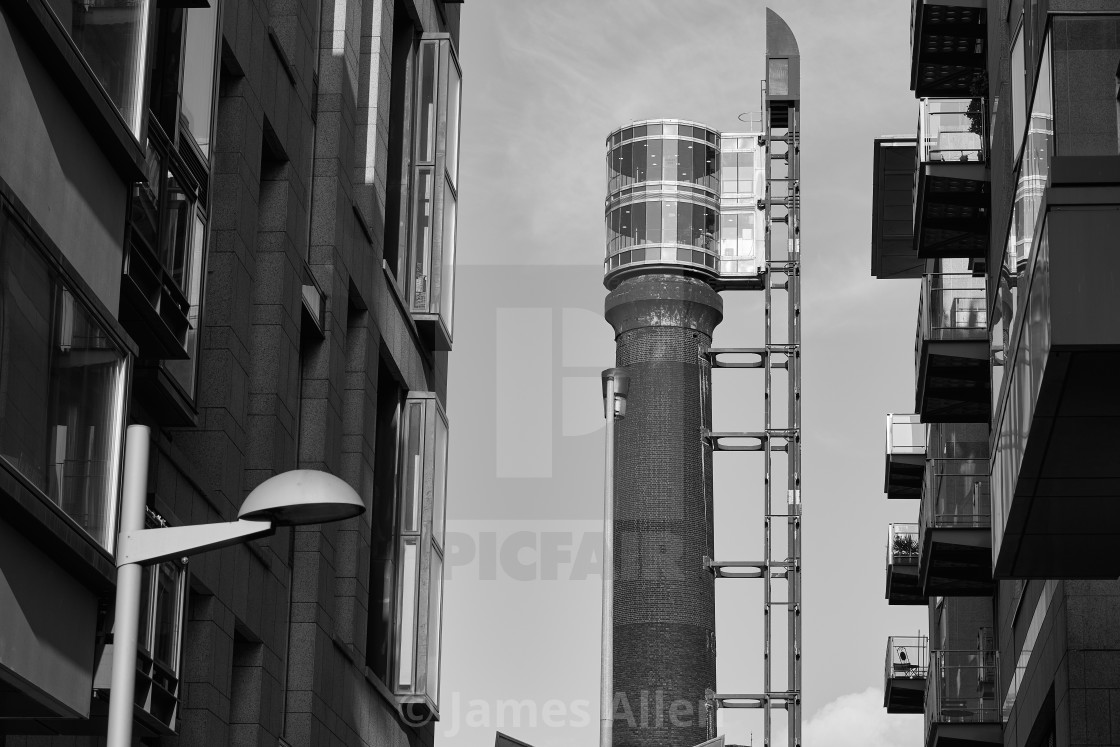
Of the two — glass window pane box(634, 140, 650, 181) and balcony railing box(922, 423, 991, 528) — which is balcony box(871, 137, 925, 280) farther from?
glass window pane box(634, 140, 650, 181)

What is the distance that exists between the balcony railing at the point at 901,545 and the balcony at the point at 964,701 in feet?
30.4

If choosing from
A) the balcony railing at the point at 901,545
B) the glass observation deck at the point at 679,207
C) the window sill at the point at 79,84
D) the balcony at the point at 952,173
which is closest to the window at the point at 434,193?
the balcony at the point at 952,173

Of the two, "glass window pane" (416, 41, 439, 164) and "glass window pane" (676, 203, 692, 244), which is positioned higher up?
"glass window pane" (676, 203, 692, 244)

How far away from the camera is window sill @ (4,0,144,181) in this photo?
34.6ft

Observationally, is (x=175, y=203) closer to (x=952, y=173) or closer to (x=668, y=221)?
(x=952, y=173)

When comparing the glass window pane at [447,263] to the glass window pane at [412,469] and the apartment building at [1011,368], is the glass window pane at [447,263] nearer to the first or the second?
the glass window pane at [412,469]

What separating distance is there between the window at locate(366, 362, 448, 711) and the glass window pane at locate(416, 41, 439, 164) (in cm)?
395

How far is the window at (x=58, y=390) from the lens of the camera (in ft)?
33.2

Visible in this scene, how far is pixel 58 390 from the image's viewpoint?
10.9 m

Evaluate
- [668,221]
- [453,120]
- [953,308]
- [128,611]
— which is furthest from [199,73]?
[668,221]

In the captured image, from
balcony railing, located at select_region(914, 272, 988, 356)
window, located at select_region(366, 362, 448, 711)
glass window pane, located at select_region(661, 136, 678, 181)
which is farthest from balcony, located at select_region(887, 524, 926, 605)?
glass window pane, located at select_region(661, 136, 678, 181)

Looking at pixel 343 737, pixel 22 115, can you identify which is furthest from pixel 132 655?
pixel 343 737

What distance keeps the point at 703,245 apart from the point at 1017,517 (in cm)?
4791

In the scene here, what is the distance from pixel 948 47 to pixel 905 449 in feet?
50.3
